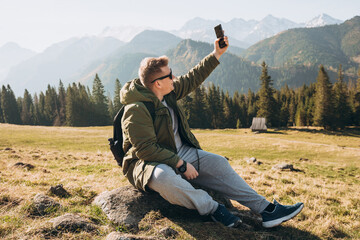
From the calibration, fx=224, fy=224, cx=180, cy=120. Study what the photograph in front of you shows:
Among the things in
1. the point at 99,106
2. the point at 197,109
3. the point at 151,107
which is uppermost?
the point at 99,106

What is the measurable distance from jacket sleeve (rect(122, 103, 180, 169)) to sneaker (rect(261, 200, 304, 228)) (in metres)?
2.04

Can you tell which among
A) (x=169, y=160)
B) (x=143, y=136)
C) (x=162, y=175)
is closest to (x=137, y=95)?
(x=143, y=136)

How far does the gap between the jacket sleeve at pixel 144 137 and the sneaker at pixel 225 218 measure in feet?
3.82

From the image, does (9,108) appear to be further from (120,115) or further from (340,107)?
(340,107)

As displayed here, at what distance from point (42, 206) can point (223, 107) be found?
8351 centimetres

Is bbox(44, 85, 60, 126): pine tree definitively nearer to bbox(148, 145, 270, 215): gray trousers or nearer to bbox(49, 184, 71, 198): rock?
bbox(49, 184, 71, 198): rock

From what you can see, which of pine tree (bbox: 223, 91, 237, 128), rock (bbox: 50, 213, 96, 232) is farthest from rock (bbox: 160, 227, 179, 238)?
pine tree (bbox: 223, 91, 237, 128)

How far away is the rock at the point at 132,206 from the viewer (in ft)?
13.7

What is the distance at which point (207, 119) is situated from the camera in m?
80.1

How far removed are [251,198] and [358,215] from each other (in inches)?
118

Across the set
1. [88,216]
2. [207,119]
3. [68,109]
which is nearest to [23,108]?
[68,109]

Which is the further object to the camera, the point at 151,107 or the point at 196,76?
the point at 196,76

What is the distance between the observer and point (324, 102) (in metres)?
58.8

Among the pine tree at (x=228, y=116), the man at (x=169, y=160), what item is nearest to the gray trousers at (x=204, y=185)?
the man at (x=169, y=160)
